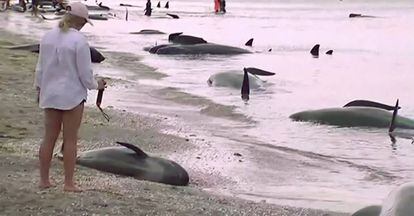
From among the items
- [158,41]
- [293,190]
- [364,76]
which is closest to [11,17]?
[158,41]

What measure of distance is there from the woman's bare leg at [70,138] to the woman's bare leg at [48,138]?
0.08 meters

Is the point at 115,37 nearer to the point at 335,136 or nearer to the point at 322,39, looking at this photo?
the point at 322,39

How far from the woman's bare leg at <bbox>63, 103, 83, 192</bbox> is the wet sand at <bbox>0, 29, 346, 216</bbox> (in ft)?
0.42

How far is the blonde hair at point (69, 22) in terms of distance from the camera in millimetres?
6793

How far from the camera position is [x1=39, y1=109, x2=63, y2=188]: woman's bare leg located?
705 cm

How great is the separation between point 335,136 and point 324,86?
311 inches

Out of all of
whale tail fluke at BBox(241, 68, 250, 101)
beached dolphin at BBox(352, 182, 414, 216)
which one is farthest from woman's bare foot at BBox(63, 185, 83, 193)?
whale tail fluke at BBox(241, 68, 250, 101)

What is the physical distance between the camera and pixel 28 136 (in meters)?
10.3

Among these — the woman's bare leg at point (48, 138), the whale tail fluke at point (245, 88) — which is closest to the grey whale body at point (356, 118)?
the whale tail fluke at point (245, 88)

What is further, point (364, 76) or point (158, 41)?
point (158, 41)

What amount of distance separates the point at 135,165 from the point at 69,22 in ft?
7.96

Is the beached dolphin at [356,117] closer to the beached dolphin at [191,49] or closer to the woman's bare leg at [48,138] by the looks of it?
the woman's bare leg at [48,138]

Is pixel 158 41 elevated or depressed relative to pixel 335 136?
depressed

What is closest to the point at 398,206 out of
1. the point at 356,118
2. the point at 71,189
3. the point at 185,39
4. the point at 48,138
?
the point at 71,189
